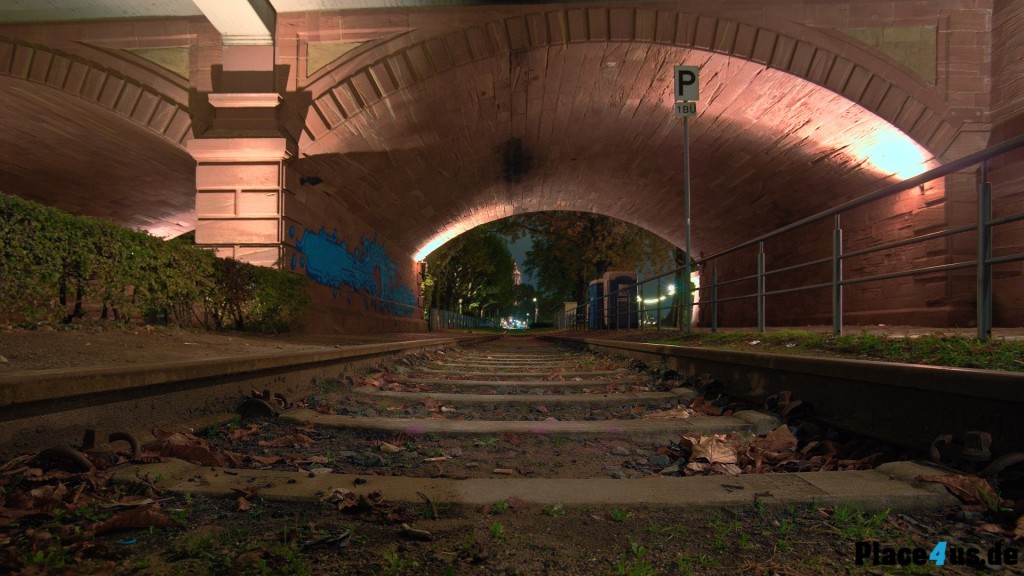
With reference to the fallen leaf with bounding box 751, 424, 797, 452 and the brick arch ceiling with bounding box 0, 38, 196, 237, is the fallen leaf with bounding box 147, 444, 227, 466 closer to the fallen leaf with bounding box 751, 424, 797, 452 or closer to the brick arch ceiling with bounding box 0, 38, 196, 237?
the fallen leaf with bounding box 751, 424, 797, 452

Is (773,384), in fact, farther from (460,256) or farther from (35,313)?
(460,256)

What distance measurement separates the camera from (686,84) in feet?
26.9

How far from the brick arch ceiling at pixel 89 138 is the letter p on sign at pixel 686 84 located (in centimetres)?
1000

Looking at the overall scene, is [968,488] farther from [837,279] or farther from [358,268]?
[358,268]

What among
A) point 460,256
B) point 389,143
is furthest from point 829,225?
point 460,256

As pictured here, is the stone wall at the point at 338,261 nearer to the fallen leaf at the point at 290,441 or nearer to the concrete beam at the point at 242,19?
the concrete beam at the point at 242,19

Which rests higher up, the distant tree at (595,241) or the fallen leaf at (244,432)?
the distant tree at (595,241)

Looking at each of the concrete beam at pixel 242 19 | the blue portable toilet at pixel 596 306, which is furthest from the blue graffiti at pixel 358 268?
the blue portable toilet at pixel 596 306

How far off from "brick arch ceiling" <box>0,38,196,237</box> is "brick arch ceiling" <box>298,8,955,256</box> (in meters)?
3.69

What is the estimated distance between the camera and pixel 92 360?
367 cm

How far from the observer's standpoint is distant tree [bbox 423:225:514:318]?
107 feet

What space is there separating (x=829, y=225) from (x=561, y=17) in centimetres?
917

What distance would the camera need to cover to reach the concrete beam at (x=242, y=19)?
392 inches

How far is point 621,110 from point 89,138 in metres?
14.1
